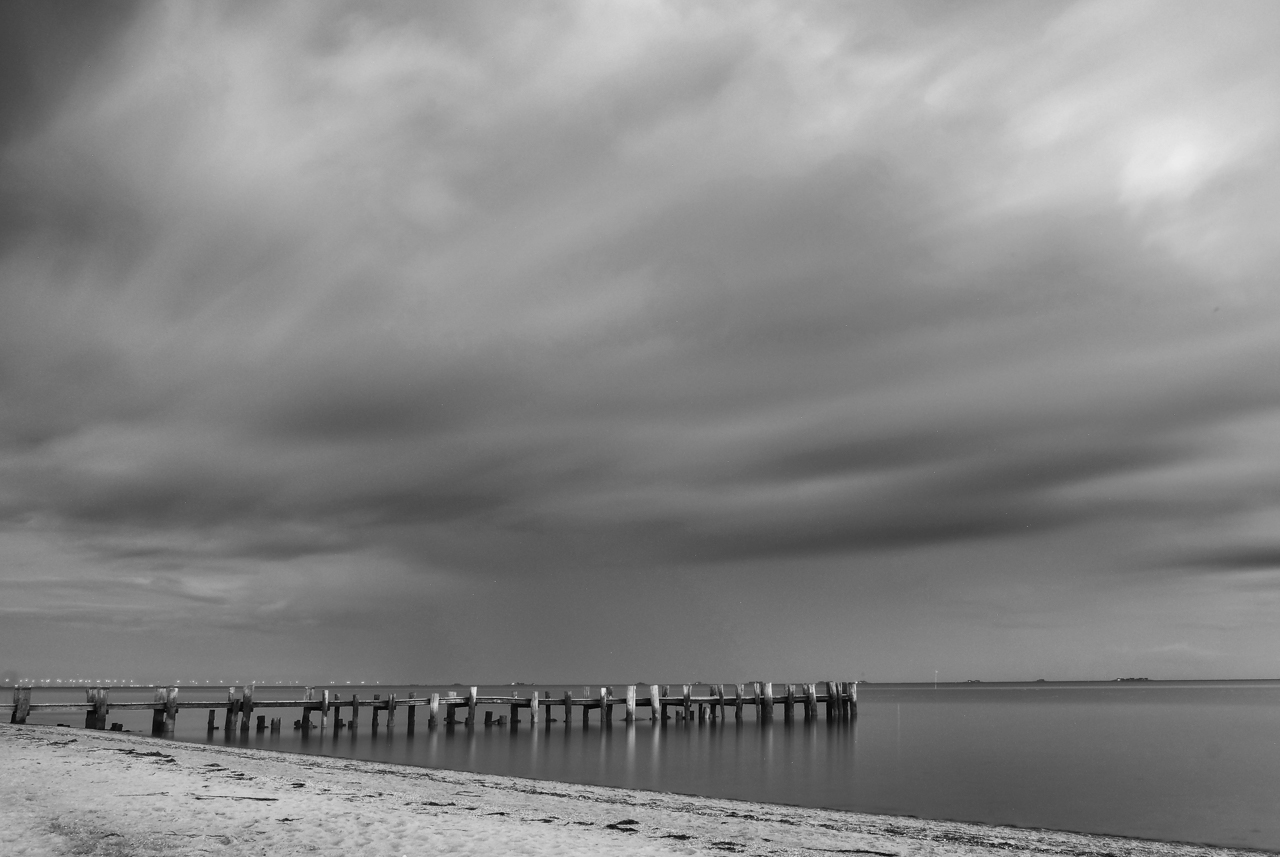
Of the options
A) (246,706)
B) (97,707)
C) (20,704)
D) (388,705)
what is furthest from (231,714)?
(20,704)

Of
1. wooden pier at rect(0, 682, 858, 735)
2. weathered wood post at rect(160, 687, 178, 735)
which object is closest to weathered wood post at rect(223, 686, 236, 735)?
wooden pier at rect(0, 682, 858, 735)

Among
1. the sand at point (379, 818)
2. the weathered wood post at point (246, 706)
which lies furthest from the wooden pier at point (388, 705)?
the sand at point (379, 818)

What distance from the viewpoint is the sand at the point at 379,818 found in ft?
44.4

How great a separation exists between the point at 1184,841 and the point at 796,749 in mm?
25568

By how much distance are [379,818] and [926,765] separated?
3150 centimetres

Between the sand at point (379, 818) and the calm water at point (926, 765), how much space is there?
512 centimetres

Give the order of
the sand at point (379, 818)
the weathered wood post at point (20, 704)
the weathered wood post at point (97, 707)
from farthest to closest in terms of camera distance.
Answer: the weathered wood post at point (97, 707) < the weathered wood post at point (20, 704) < the sand at point (379, 818)

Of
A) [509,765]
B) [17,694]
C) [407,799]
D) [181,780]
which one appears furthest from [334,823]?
[17,694]

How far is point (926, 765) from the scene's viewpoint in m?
41.3

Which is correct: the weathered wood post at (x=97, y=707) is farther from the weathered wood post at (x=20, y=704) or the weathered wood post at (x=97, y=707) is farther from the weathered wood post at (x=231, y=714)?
the weathered wood post at (x=231, y=714)

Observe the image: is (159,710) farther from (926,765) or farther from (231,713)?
(926,765)

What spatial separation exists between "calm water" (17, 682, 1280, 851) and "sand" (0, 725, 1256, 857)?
16.8 ft

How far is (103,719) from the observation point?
4272 centimetres

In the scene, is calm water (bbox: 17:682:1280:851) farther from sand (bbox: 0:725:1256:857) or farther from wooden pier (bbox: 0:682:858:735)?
sand (bbox: 0:725:1256:857)
